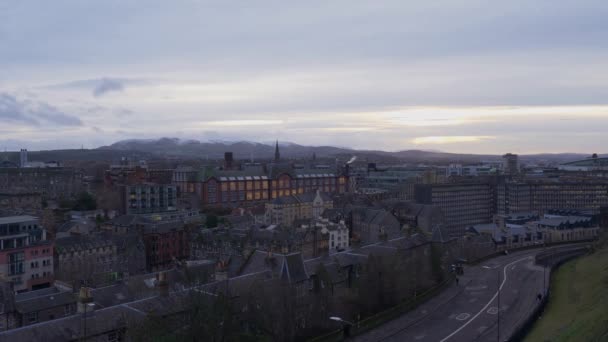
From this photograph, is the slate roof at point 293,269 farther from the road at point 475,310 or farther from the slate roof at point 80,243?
the slate roof at point 80,243

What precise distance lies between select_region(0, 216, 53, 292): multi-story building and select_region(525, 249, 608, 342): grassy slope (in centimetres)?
4913

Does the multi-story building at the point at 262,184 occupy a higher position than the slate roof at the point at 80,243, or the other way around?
the multi-story building at the point at 262,184

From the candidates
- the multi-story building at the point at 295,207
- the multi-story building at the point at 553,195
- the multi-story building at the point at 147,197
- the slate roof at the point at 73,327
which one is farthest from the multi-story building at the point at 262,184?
the slate roof at the point at 73,327

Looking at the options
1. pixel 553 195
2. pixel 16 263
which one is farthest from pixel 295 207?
pixel 553 195

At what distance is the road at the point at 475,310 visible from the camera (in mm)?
44344

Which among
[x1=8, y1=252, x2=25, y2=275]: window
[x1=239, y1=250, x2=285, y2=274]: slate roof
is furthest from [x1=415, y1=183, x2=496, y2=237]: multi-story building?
[x1=8, y1=252, x2=25, y2=275]: window

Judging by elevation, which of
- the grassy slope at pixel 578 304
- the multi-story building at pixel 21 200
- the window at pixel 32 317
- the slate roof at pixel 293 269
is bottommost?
the grassy slope at pixel 578 304

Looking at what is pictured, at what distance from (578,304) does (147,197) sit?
83834 millimetres

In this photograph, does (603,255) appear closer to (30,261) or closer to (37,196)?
(30,261)

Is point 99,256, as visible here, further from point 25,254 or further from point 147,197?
point 147,197

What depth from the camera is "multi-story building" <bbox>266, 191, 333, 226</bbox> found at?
10569 cm

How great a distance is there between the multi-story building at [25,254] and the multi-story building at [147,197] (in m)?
44.6

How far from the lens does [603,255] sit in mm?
66375

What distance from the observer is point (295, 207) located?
10788 cm
